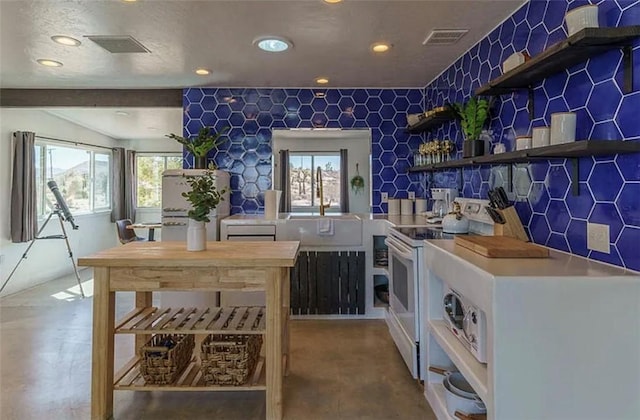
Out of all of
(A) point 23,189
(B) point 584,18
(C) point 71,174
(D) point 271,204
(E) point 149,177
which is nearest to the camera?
(B) point 584,18

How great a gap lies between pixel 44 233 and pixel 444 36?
5511 mm

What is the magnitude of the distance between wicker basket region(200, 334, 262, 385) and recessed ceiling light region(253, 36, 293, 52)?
2.06m

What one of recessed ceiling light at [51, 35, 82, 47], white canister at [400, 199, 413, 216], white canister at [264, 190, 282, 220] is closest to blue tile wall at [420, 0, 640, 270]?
white canister at [400, 199, 413, 216]

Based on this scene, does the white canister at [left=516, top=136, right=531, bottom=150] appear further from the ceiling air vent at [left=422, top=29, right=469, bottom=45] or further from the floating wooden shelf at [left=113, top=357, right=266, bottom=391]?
the floating wooden shelf at [left=113, top=357, right=266, bottom=391]

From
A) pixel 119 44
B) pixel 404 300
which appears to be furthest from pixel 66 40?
pixel 404 300

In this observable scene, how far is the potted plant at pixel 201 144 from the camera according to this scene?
4191 mm

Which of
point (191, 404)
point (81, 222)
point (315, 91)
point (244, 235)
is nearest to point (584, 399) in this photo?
point (191, 404)

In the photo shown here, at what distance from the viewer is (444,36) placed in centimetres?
287

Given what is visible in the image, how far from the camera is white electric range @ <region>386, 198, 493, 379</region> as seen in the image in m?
2.46

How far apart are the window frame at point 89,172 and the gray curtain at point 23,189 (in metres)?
0.35

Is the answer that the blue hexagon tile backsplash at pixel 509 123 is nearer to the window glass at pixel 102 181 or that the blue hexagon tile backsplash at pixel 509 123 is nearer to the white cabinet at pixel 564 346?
the white cabinet at pixel 564 346

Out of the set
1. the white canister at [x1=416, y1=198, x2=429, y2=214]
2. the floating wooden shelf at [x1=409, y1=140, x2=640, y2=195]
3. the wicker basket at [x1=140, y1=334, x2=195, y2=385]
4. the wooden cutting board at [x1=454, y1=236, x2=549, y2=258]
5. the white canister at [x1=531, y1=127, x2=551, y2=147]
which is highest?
the white canister at [x1=531, y1=127, x2=551, y2=147]

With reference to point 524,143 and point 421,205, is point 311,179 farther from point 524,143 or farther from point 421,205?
point 524,143

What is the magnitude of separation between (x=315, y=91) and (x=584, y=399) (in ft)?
12.0
